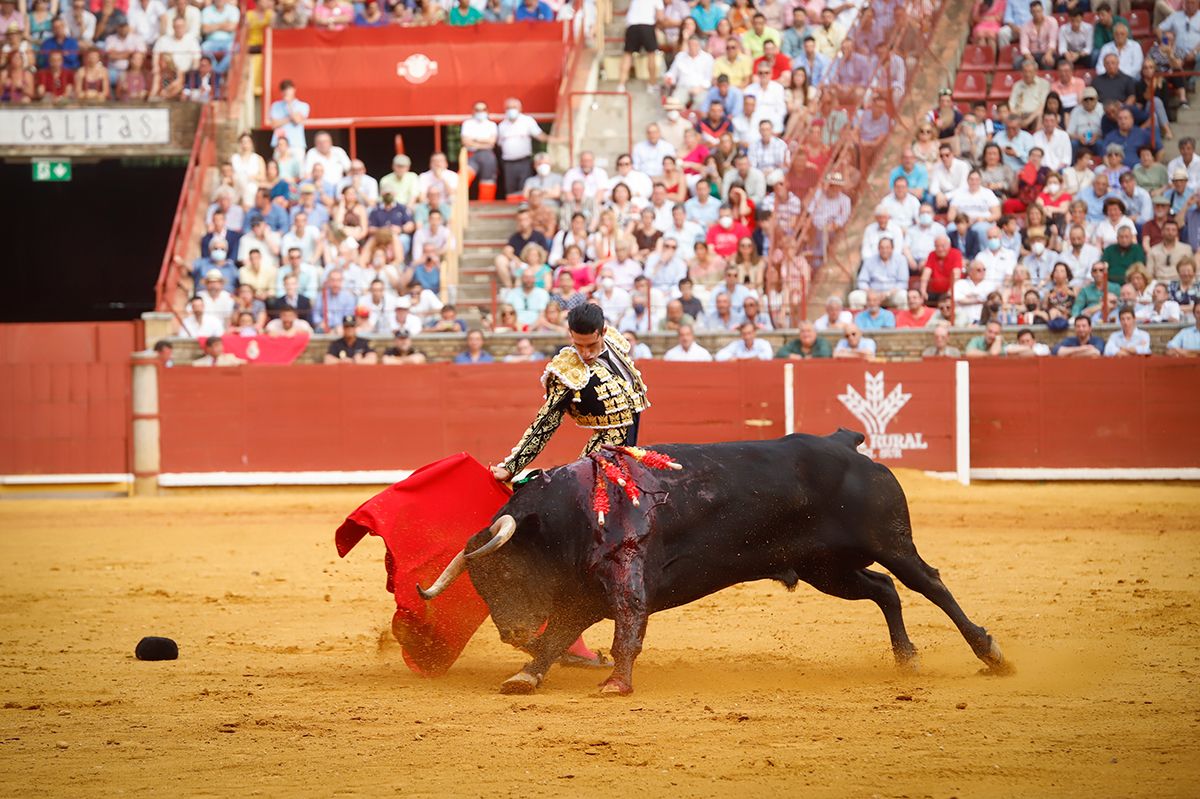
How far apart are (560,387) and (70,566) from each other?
503cm

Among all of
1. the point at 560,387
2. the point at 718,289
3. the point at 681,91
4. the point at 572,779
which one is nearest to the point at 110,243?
the point at 681,91

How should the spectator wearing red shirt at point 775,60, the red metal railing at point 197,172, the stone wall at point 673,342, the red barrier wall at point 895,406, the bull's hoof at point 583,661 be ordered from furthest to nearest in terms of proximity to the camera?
1. the spectator wearing red shirt at point 775,60
2. the red metal railing at point 197,172
3. the stone wall at point 673,342
4. the red barrier wall at point 895,406
5. the bull's hoof at point 583,661

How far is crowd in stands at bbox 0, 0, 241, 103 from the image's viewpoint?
59.9 ft

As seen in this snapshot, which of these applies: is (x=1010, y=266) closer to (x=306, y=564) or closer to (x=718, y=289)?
(x=718, y=289)

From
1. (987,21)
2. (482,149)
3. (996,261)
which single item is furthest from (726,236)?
(987,21)

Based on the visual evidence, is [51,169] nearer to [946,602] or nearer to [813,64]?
[813,64]

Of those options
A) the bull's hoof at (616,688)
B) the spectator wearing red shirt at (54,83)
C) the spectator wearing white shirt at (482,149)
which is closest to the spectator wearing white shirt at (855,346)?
the spectator wearing white shirt at (482,149)

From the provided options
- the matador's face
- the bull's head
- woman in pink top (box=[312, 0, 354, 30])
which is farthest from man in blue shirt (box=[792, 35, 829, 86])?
Result: the bull's head

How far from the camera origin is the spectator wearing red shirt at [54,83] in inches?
719

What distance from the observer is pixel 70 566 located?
31.6 feet

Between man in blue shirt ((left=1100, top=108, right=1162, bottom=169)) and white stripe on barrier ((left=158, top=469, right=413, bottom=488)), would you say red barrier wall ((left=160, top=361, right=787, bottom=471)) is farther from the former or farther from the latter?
man in blue shirt ((left=1100, top=108, right=1162, bottom=169))

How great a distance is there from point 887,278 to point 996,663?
28.4ft

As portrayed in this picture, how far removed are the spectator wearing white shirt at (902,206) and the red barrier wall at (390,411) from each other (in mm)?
1820

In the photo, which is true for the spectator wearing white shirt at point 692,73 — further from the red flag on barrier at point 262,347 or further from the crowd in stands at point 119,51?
the crowd in stands at point 119,51
